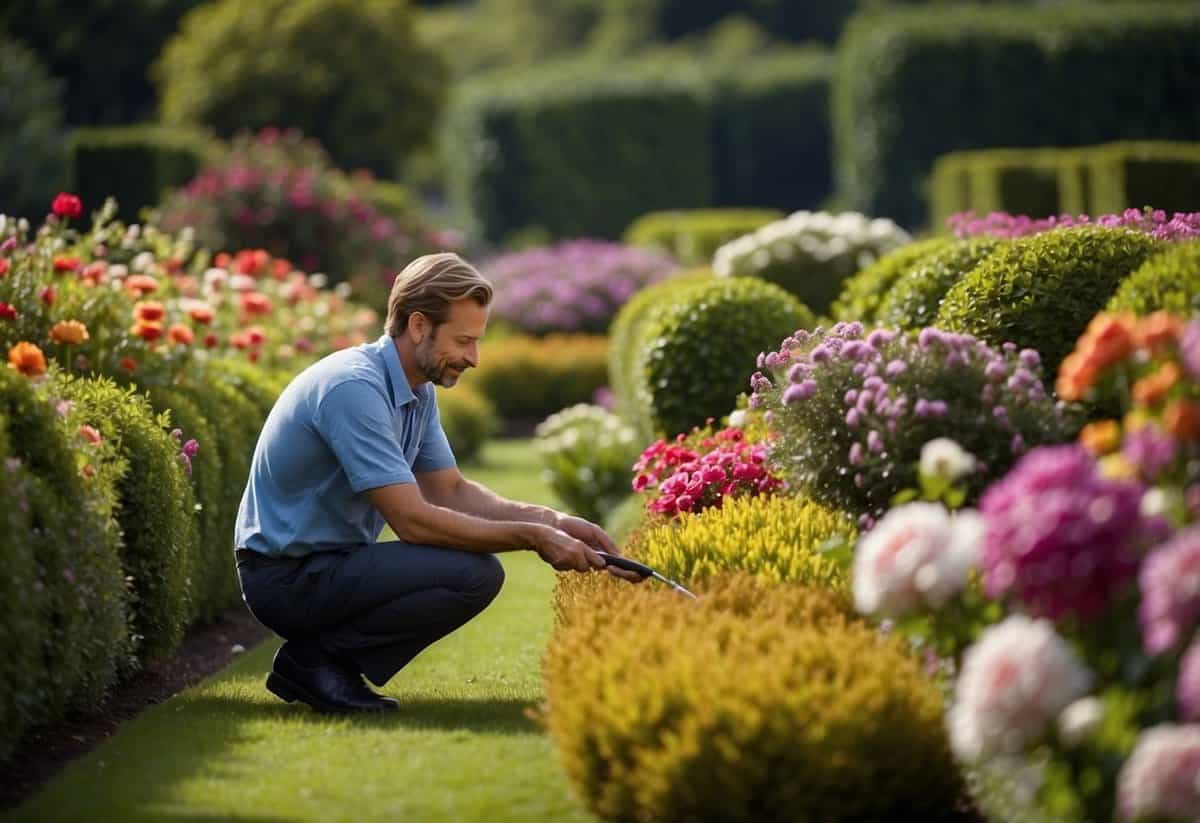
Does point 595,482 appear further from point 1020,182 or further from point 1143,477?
point 1020,182

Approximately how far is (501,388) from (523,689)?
12.8m

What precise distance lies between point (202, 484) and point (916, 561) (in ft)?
13.1

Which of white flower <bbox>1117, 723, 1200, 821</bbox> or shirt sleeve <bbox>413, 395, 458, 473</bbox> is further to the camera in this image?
shirt sleeve <bbox>413, 395, 458, 473</bbox>

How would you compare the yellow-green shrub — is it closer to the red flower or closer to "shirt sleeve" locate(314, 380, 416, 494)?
the red flower

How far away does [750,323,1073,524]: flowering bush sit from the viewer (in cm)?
493

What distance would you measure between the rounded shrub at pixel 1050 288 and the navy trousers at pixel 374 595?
2032mm

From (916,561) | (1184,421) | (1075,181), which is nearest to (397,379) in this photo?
(916,561)

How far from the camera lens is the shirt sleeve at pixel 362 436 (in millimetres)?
4965

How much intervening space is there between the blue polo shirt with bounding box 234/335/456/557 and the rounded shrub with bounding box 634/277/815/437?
363 cm

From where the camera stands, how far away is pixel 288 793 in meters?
4.27

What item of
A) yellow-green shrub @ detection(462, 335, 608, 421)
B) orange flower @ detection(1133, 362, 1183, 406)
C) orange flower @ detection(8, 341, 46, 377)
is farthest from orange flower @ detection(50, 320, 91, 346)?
yellow-green shrub @ detection(462, 335, 608, 421)

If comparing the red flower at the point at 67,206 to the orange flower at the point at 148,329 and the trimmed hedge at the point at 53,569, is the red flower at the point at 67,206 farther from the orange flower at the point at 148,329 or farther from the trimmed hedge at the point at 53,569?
the trimmed hedge at the point at 53,569

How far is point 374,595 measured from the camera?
515 centimetres

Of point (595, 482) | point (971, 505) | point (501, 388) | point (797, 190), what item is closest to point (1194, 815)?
point (971, 505)
